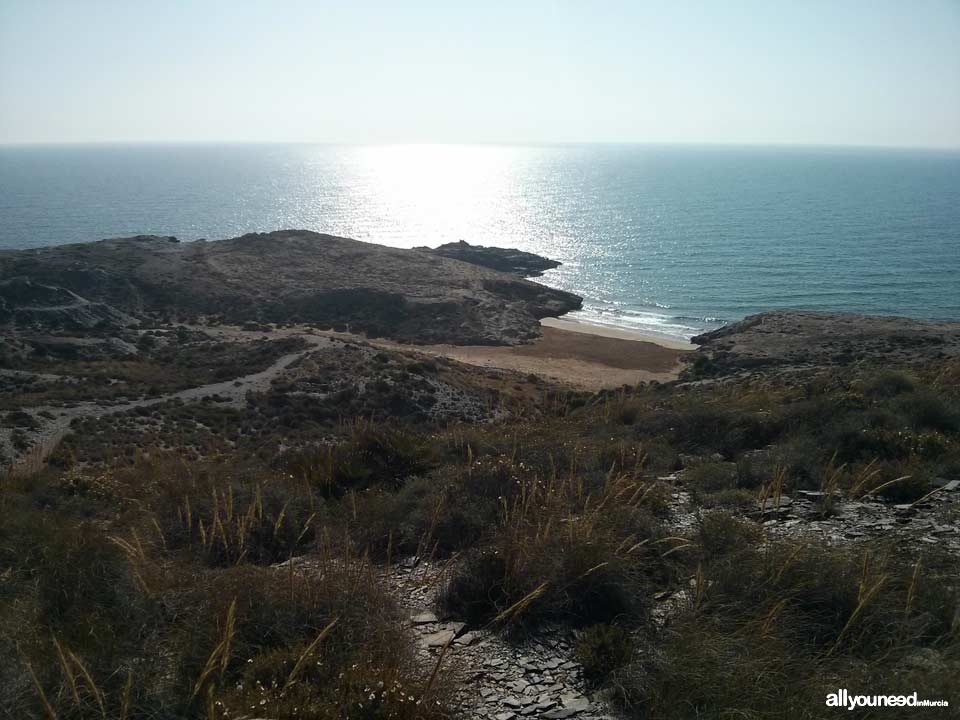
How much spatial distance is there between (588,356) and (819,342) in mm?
15575

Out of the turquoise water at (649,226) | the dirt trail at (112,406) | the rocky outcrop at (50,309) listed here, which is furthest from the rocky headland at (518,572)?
the turquoise water at (649,226)

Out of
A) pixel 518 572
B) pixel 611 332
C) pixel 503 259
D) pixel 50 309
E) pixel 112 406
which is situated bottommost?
pixel 611 332

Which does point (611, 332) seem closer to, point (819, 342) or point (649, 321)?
point (649, 321)

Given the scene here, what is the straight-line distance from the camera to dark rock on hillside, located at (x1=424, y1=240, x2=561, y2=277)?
8244 cm

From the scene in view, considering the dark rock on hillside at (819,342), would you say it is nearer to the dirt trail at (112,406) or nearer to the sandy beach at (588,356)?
the sandy beach at (588,356)

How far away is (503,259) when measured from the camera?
8412cm

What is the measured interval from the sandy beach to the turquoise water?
6.67m

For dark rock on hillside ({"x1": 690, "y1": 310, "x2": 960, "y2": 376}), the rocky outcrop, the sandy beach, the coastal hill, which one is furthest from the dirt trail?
dark rock on hillside ({"x1": 690, "y1": 310, "x2": 960, "y2": 376})

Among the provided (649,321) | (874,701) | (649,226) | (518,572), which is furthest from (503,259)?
(874,701)

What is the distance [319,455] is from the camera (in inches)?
409

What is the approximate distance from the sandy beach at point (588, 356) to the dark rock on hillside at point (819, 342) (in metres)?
2.65

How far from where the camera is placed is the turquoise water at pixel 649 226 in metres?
66.4

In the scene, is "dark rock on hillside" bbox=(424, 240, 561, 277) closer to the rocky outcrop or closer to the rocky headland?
the rocky outcrop

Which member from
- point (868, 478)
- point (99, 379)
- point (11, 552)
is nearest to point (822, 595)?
point (868, 478)
